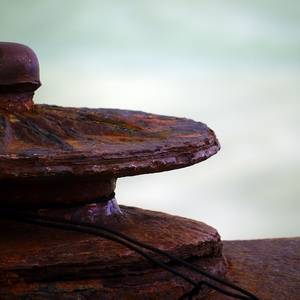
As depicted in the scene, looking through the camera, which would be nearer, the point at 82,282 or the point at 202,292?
the point at 82,282

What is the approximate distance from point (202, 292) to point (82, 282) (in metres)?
0.29

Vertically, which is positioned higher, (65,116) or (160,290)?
(65,116)

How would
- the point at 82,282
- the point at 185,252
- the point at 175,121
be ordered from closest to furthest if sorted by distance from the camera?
the point at 82,282 → the point at 185,252 → the point at 175,121

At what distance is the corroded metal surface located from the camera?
150cm

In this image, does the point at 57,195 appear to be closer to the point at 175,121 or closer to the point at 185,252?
the point at 185,252

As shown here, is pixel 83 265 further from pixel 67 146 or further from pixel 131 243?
pixel 67 146

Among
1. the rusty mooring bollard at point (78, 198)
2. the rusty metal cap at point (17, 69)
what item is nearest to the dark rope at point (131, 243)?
the rusty mooring bollard at point (78, 198)

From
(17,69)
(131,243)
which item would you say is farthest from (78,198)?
(17,69)

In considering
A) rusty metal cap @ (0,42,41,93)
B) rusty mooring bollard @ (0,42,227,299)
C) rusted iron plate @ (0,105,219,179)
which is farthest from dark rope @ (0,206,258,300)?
rusty metal cap @ (0,42,41,93)

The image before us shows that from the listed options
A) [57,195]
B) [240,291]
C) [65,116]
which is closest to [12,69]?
[65,116]

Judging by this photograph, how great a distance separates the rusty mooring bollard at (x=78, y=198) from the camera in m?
1.47

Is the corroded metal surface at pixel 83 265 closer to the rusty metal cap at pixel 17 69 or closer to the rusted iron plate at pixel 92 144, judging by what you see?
the rusted iron plate at pixel 92 144

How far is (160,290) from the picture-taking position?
62.0 inches

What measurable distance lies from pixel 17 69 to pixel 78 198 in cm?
29
